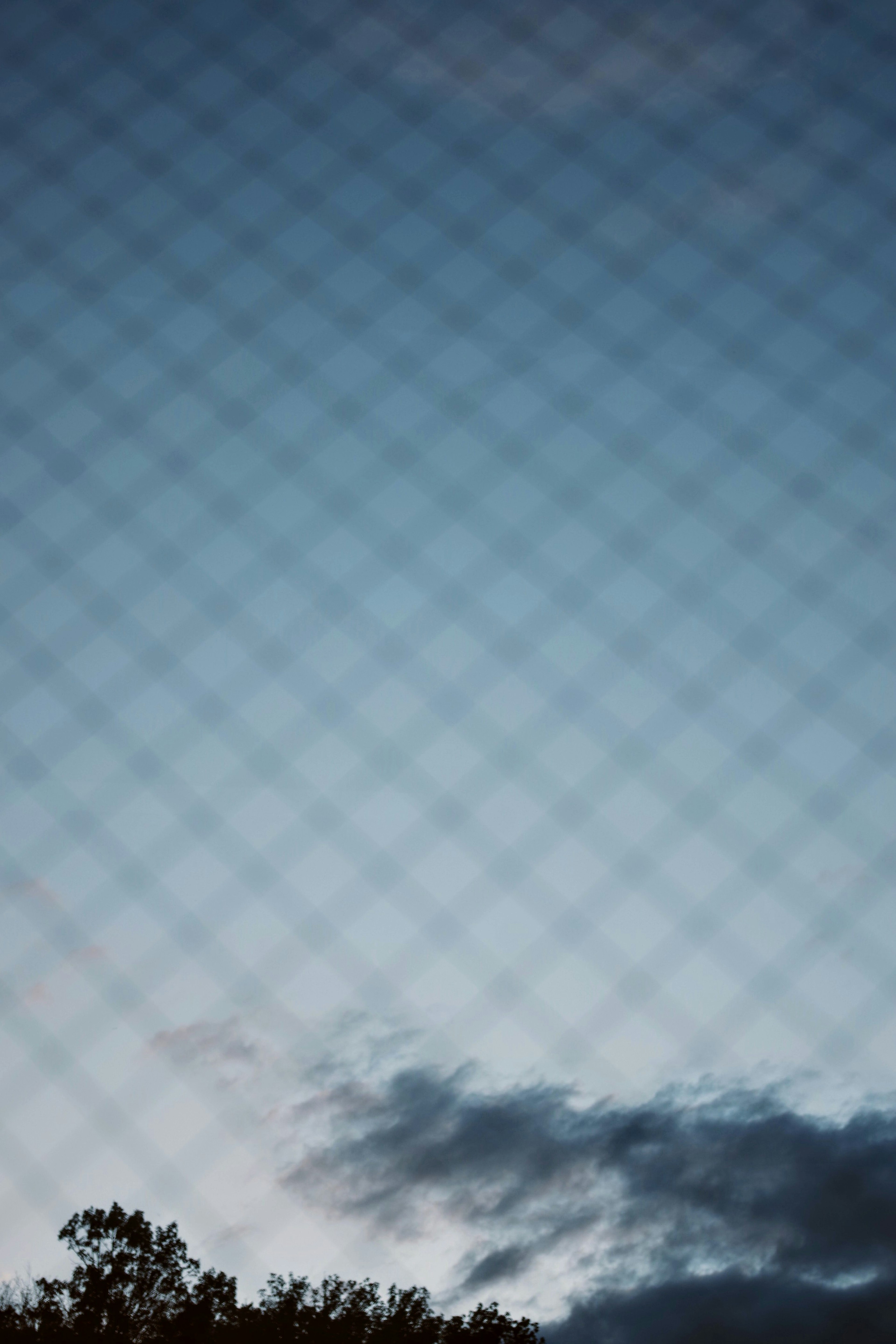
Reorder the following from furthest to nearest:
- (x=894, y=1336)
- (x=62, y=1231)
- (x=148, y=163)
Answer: (x=62, y=1231), (x=894, y=1336), (x=148, y=163)

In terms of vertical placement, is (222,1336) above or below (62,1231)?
below

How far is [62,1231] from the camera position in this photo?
64.0 feet

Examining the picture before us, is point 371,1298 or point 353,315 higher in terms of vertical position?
point 353,315

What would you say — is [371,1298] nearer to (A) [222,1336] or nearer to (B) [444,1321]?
(B) [444,1321]

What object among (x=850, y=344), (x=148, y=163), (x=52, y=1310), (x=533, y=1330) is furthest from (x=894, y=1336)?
(x=148, y=163)

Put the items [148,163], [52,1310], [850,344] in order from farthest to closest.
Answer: [52,1310], [148,163], [850,344]

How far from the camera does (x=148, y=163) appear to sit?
10766 mm

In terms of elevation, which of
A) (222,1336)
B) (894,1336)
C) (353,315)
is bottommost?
(894,1336)

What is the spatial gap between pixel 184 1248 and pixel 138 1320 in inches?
63.5

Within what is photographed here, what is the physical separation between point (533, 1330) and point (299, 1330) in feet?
16.1

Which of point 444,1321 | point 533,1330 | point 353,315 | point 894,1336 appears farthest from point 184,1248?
point 353,315

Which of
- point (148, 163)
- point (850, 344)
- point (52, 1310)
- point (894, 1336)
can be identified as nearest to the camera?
point (850, 344)

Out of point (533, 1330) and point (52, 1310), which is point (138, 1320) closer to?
point (52, 1310)

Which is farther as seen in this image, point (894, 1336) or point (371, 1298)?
→ point (371, 1298)
